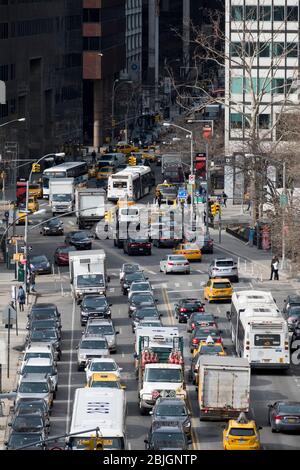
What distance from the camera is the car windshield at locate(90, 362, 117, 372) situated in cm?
6018

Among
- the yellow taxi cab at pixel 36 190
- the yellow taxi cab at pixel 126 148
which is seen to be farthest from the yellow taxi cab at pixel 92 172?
the yellow taxi cab at pixel 126 148

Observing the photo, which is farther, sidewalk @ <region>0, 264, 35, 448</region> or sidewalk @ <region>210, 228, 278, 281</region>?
sidewalk @ <region>210, 228, 278, 281</region>

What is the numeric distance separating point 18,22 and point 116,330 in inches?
3255

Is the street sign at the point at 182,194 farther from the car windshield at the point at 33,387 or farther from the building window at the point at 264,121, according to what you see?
the car windshield at the point at 33,387

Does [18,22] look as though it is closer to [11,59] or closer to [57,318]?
[11,59]

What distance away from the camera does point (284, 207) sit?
309 feet

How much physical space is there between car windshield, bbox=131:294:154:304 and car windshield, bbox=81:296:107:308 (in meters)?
1.49

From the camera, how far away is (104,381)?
188ft

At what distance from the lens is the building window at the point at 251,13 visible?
12900 cm

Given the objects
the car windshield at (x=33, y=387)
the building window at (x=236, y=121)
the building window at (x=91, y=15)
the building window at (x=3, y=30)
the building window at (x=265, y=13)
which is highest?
the building window at (x=91, y=15)

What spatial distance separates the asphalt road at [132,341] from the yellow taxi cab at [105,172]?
30.0 m

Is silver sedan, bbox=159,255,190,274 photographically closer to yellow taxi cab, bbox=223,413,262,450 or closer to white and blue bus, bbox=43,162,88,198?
white and blue bus, bbox=43,162,88,198

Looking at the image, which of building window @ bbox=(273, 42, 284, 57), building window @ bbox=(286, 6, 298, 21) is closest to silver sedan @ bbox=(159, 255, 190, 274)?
building window @ bbox=(273, 42, 284, 57)

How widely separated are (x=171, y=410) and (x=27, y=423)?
4.66m
